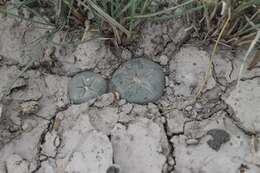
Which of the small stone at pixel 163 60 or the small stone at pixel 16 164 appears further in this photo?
the small stone at pixel 163 60

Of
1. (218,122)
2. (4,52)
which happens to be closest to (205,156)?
(218,122)

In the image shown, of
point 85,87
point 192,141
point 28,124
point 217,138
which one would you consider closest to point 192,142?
point 192,141

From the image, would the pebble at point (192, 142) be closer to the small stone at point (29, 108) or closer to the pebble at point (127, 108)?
the pebble at point (127, 108)

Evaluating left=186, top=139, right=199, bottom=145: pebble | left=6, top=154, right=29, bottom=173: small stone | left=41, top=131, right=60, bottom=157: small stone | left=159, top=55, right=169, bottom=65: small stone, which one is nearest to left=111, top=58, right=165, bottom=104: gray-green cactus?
left=159, top=55, right=169, bottom=65: small stone

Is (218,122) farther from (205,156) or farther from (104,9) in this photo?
(104,9)

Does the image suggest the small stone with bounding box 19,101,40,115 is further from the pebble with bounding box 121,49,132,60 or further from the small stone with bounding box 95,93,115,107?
the pebble with bounding box 121,49,132,60

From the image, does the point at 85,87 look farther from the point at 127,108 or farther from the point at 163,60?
the point at 163,60

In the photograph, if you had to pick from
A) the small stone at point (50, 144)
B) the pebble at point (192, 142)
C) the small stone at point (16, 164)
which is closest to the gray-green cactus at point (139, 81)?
the pebble at point (192, 142)
